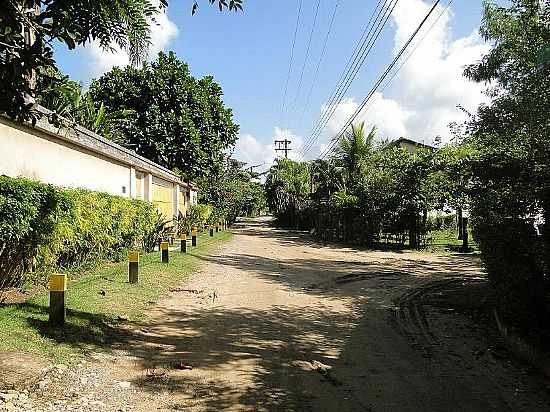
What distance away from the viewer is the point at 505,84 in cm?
1048

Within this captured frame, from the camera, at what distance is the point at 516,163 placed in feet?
28.3

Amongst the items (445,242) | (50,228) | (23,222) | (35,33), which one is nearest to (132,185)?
(50,228)

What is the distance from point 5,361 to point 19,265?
328cm

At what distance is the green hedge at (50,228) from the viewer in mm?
7113

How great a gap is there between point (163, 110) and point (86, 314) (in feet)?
69.8

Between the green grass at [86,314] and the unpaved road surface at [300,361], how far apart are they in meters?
0.32

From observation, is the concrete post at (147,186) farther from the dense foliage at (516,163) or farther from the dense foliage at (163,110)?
the dense foliage at (516,163)

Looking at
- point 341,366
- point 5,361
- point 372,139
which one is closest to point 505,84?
point 341,366

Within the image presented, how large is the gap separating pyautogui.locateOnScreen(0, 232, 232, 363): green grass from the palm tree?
1932cm

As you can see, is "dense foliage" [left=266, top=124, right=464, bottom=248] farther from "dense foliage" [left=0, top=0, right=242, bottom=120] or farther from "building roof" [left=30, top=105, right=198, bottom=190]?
"dense foliage" [left=0, top=0, right=242, bottom=120]

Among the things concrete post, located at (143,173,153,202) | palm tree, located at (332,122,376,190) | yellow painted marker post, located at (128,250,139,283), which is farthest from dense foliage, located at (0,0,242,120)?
palm tree, located at (332,122,376,190)

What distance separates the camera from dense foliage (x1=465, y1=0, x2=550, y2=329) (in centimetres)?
666

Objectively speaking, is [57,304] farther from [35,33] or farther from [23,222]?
[35,33]

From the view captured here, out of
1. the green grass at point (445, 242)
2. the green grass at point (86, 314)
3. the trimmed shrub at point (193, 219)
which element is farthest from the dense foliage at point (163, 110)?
the green grass at point (86, 314)
